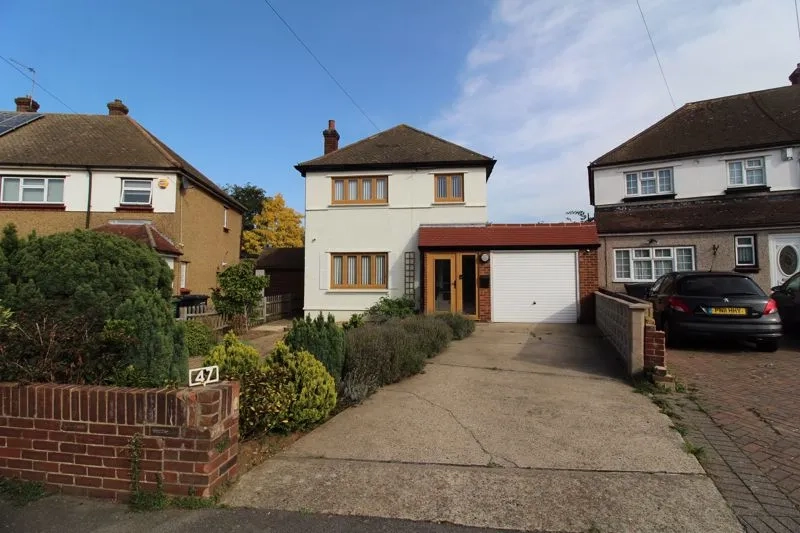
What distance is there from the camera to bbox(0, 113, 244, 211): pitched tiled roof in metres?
17.6

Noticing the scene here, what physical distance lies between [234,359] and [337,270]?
11.8 metres

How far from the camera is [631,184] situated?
21859mm

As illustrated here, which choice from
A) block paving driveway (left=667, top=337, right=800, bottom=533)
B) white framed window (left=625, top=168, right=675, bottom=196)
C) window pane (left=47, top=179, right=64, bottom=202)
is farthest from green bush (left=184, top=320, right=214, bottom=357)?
white framed window (left=625, top=168, right=675, bottom=196)

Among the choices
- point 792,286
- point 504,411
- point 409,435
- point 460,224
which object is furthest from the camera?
point 460,224

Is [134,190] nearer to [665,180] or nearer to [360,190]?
[360,190]

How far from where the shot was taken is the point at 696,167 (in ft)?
66.8

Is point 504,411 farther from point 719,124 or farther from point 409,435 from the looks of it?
point 719,124

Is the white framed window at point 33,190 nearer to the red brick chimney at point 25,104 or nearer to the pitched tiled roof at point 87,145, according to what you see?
the pitched tiled roof at point 87,145

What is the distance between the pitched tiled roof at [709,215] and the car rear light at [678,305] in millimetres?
12661

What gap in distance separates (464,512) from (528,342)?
760 cm

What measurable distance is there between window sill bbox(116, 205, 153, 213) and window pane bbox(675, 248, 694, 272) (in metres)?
21.7

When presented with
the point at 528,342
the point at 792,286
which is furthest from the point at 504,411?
the point at 792,286

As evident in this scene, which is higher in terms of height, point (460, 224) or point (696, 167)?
point (696, 167)

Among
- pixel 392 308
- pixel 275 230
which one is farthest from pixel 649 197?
pixel 275 230
